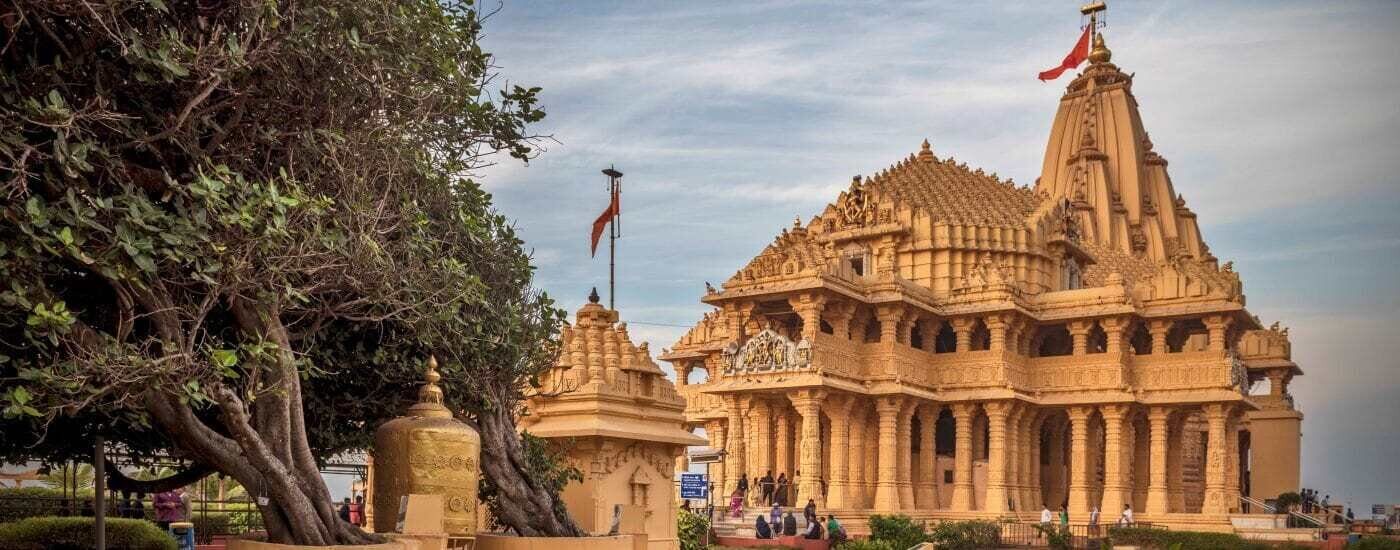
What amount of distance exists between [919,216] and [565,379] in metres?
21.8

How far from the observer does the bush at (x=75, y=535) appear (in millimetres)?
16141

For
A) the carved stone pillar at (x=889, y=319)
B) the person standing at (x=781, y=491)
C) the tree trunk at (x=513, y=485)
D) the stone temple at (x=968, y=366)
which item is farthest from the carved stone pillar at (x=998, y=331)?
the tree trunk at (x=513, y=485)

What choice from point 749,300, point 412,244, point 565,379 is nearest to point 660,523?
point 565,379

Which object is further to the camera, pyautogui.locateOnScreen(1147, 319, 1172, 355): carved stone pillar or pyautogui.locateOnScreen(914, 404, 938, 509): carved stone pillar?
pyautogui.locateOnScreen(914, 404, 938, 509): carved stone pillar

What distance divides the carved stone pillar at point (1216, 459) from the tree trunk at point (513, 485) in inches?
1012

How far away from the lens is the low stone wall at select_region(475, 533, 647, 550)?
13.4 meters

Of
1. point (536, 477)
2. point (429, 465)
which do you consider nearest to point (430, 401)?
point (429, 465)

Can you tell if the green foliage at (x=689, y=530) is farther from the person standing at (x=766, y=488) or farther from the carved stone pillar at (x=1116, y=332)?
the carved stone pillar at (x=1116, y=332)

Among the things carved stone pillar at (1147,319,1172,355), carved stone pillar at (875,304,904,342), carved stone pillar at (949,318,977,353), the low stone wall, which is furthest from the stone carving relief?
the low stone wall

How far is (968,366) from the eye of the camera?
127 ft

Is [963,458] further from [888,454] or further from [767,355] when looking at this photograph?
[767,355]

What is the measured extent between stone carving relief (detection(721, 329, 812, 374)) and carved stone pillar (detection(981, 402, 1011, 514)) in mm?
5763

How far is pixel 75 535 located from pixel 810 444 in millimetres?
22017

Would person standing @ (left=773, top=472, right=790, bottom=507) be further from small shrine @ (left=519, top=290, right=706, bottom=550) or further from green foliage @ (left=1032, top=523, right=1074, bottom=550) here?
small shrine @ (left=519, top=290, right=706, bottom=550)
